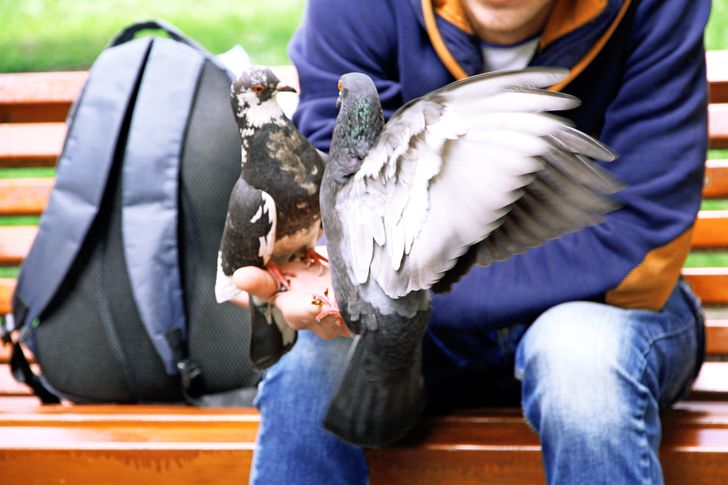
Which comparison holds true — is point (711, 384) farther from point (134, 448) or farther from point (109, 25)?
point (109, 25)

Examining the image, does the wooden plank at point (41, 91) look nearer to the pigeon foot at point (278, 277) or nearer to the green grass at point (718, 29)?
the pigeon foot at point (278, 277)

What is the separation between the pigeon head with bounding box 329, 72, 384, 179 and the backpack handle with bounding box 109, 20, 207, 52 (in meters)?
1.13

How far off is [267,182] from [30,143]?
140cm

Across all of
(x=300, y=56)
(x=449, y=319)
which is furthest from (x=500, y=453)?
(x=300, y=56)

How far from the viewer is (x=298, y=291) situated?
1.27 metres

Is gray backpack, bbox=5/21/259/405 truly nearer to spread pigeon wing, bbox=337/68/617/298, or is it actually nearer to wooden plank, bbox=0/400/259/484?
wooden plank, bbox=0/400/259/484

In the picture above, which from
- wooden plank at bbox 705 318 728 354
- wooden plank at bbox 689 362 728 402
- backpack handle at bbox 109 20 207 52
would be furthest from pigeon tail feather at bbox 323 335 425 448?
backpack handle at bbox 109 20 207 52

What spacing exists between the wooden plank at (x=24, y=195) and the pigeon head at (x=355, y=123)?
1462 millimetres

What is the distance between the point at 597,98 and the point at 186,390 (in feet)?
3.22

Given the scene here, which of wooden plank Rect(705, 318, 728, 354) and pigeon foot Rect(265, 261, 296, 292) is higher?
pigeon foot Rect(265, 261, 296, 292)

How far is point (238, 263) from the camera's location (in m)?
1.22

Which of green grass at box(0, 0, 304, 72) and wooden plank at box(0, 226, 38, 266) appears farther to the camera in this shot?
green grass at box(0, 0, 304, 72)

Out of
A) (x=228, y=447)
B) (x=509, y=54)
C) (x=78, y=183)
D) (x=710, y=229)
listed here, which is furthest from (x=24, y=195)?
(x=710, y=229)

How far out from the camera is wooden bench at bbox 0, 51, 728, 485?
1.64 m
